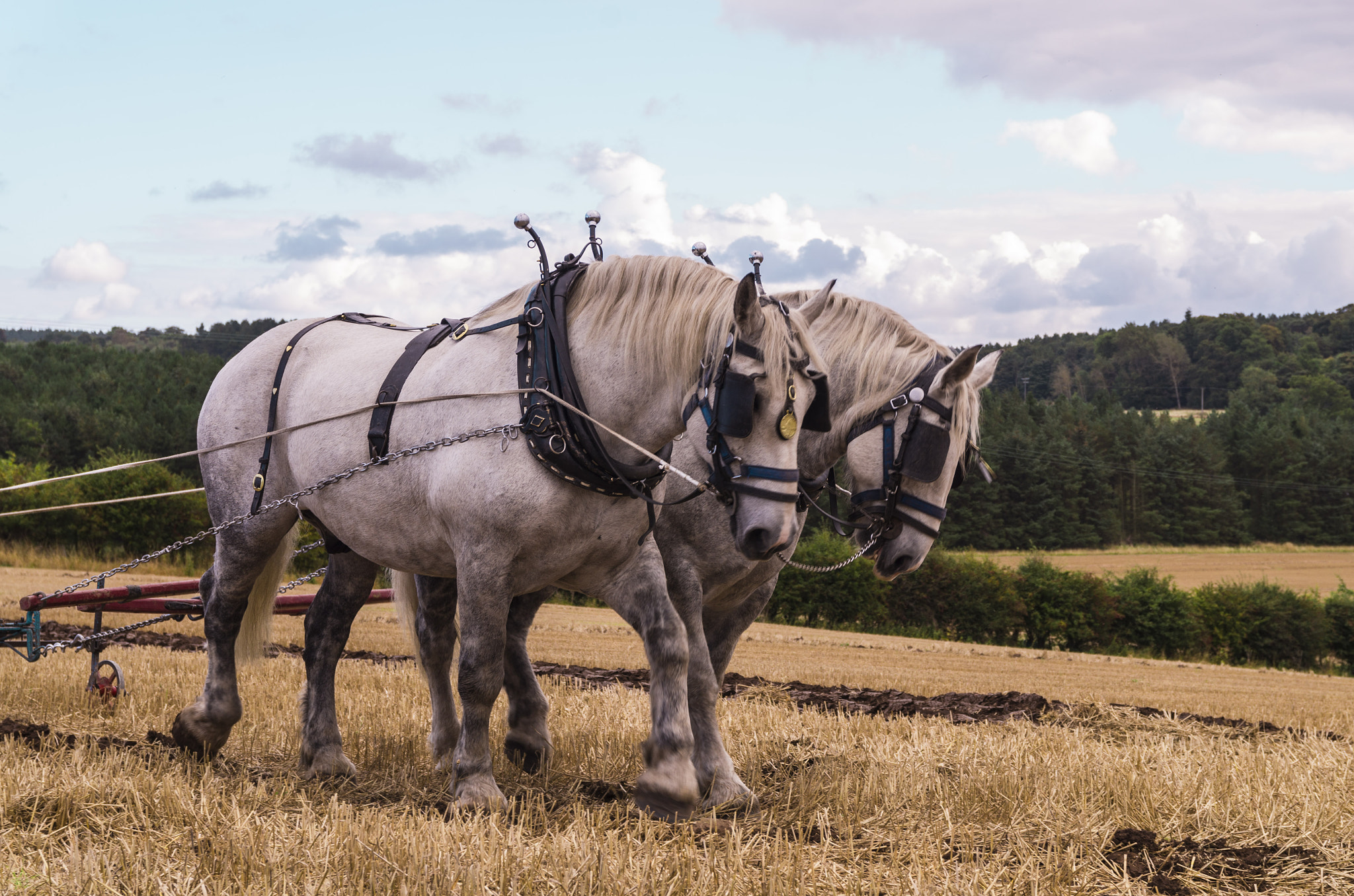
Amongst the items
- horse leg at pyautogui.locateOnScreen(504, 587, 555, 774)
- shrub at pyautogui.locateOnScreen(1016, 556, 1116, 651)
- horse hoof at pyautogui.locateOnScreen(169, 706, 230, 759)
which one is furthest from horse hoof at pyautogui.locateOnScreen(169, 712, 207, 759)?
shrub at pyautogui.locateOnScreen(1016, 556, 1116, 651)

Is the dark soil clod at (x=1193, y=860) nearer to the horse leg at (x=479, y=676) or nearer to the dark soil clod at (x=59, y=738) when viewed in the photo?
the horse leg at (x=479, y=676)

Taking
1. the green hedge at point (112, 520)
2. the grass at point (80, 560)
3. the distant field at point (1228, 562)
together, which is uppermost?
the green hedge at point (112, 520)

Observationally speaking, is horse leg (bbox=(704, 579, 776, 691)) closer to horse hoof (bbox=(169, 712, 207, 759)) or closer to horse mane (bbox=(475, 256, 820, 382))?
horse mane (bbox=(475, 256, 820, 382))

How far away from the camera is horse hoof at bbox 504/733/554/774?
507cm

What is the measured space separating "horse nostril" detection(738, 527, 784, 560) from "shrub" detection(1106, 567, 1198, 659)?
2591cm

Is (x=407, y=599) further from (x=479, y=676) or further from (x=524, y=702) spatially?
(x=479, y=676)

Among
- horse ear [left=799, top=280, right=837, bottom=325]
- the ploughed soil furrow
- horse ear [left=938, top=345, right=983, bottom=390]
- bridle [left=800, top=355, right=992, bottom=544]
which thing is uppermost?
horse ear [left=799, top=280, right=837, bottom=325]

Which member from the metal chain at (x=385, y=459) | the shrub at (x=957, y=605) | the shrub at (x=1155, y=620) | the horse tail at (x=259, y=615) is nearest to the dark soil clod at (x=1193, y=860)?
the metal chain at (x=385, y=459)

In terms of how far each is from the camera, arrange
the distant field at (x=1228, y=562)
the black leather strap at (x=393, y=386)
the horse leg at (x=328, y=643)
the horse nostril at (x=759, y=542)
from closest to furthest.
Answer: the horse nostril at (x=759, y=542) → the black leather strap at (x=393, y=386) → the horse leg at (x=328, y=643) → the distant field at (x=1228, y=562)

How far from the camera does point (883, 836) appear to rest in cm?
376

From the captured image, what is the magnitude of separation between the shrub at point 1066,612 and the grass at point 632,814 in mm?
20019

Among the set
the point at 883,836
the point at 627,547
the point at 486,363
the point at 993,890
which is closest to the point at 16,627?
the point at 486,363

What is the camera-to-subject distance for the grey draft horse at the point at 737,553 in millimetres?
4586

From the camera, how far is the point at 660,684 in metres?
4.07
